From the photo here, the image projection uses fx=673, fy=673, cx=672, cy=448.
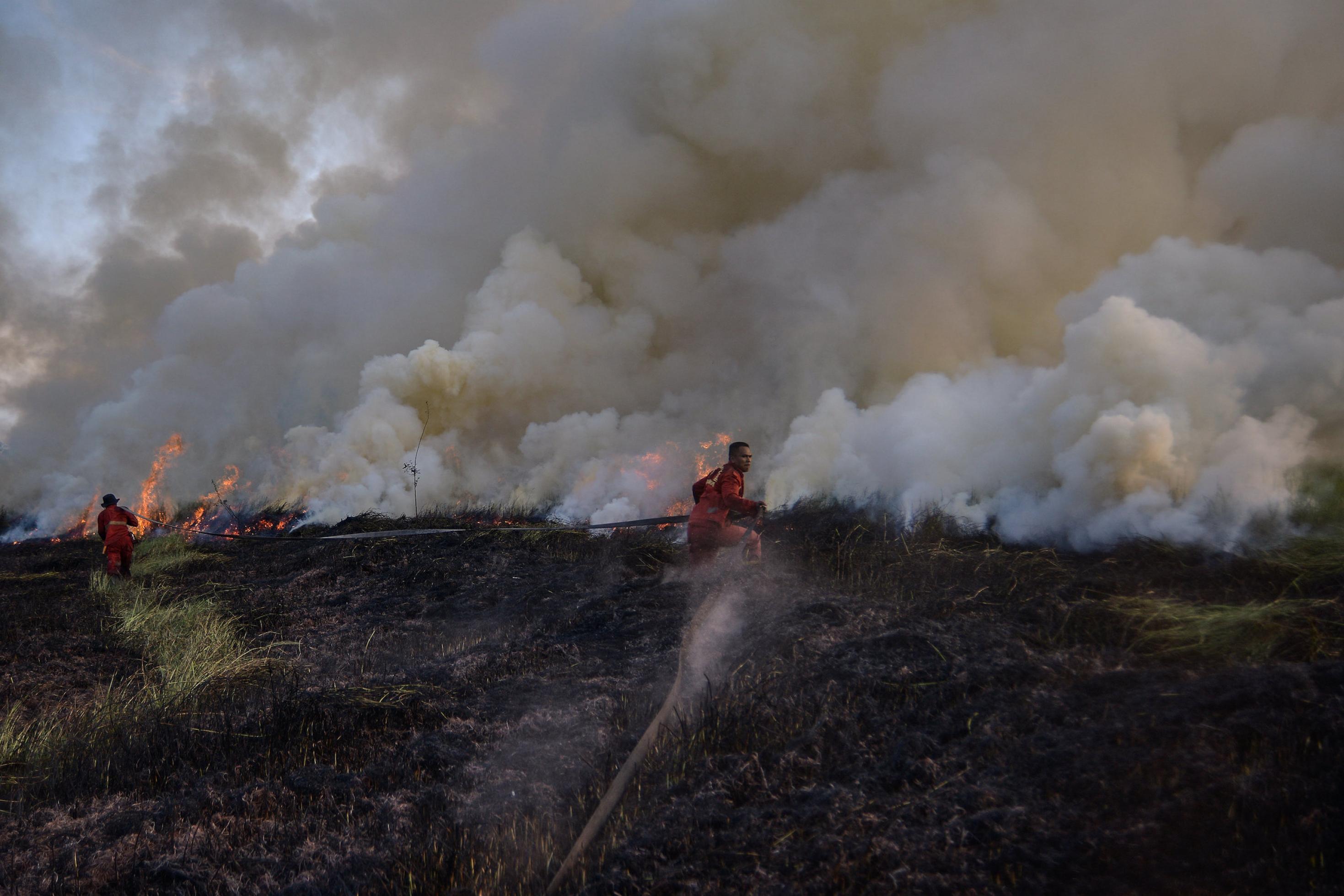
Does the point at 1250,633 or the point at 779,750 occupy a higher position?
the point at 1250,633

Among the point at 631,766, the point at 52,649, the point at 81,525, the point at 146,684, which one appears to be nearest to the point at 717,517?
the point at 631,766

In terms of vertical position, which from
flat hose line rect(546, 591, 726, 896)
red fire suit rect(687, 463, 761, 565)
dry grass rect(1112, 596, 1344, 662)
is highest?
red fire suit rect(687, 463, 761, 565)

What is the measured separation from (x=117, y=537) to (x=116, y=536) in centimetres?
3

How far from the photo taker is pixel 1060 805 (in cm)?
310

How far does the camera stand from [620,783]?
398 cm

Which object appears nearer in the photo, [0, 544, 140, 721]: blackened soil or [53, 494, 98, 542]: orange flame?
[0, 544, 140, 721]: blackened soil

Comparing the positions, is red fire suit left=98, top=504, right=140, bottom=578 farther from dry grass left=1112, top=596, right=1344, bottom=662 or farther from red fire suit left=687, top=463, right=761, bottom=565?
dry grass left=1112, top=596, right=1344, bottom=662

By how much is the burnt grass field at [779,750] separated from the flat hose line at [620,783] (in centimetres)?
8

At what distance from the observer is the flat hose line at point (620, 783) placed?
3.36 metres

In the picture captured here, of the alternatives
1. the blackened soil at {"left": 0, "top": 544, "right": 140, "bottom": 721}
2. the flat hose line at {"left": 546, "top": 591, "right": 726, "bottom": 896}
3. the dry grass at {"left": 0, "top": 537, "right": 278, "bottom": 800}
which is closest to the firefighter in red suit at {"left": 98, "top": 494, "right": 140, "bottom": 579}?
the blackened soil at {"left": 0, "top": 544, "right": 140, "bottom": 721}

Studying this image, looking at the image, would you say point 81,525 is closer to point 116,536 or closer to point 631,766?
point 116,536

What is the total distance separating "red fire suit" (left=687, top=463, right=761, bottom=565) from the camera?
27.4ft

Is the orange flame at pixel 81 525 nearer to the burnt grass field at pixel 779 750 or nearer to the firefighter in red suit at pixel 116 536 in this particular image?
the firefighter in red suit at pixel 116 536

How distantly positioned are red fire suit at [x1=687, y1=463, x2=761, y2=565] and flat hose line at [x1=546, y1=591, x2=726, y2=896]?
2590 mm
